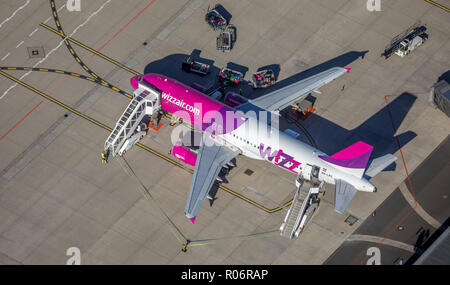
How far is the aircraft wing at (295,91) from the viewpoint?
103562 millimetres

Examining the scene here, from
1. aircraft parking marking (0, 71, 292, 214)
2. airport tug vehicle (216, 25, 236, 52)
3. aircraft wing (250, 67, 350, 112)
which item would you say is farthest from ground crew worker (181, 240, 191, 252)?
airport tug vehicle (216, 25, 236, 52)

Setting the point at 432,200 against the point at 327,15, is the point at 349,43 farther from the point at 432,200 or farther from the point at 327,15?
the point at 432,200

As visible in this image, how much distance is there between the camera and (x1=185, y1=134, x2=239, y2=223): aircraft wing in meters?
91.2

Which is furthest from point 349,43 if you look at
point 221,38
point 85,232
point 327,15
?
point 85,232

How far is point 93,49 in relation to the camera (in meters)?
114

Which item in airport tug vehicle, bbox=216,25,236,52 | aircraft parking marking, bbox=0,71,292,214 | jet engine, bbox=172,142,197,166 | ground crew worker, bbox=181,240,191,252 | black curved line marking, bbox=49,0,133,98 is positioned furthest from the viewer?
airport tug vehicle, bbox=216,25,236,52

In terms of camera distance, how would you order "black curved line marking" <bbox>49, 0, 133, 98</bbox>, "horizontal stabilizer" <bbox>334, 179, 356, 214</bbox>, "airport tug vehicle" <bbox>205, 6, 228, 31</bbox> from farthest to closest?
1. "airport tug vehicle" <bbox>205, 6, 228, 31</bbox>
2. "black curved line marking" <bbox>49, 0, 133, 98</bbox>
3. "horizontal stabilizer" <bbox>334, 179, 356, 214</bbox>

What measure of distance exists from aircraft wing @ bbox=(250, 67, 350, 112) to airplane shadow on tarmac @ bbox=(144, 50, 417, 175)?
405 centimetres

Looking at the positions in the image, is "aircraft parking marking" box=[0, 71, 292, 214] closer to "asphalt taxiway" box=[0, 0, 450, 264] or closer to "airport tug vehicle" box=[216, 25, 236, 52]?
"asphalt taxiway" box=[0, 0, 450, 264]

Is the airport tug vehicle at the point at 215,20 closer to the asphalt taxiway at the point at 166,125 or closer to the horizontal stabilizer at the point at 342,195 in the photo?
the asphalt taxiway at the point at 166,125

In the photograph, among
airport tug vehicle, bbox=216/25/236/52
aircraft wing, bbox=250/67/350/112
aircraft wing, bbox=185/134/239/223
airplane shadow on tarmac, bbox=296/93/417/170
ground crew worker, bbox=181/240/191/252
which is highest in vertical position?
airport tug vehicle, bbox=216/25/236/52

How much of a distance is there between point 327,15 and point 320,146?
91.6ft

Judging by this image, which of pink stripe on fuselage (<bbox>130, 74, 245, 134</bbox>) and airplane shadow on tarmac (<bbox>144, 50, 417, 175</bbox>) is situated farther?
airplane shadow on tarmac (<bbox>144, 50, 417, 175</bbox>)

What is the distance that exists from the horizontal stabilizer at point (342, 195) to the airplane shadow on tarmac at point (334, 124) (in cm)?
1128
